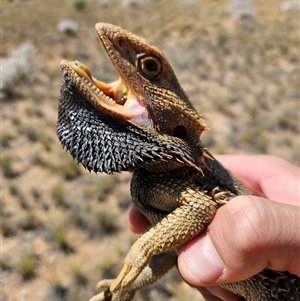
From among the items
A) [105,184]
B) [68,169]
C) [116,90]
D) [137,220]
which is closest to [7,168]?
[68,169]

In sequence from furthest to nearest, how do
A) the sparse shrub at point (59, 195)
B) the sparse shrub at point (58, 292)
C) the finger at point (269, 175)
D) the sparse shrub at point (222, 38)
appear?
the sparse shrub at point (222, 38) < the sparse shrub at point (59, 195) < the sparse shrub at point (58, 292) < the finger at point (269, 175)

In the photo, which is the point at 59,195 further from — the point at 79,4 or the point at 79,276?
the point at 79,4

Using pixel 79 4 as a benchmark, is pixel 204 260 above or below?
below

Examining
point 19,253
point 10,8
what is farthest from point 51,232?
point 10,8

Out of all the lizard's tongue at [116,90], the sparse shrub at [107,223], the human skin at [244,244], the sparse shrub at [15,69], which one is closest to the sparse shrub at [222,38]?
the sparse shrub at [15,69]

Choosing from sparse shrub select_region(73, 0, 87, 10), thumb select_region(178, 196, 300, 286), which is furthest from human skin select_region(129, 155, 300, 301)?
sparse shrub select_region(73, 0, 87, 10)

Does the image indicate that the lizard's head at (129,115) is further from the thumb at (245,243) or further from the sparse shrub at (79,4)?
the sparse shrub at (79,4)
